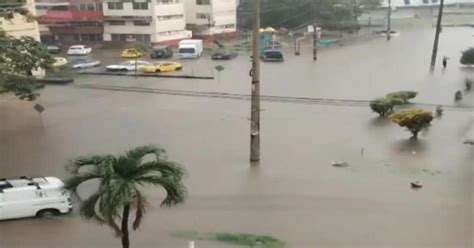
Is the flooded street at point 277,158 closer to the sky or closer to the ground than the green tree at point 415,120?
closer to the ground

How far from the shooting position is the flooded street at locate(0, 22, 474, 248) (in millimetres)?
6844

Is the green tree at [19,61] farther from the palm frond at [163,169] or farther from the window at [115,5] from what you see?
the window at [115,5]

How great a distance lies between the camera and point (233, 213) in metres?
7.37

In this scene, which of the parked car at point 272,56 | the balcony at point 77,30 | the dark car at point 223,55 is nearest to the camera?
the parked car at point 272,56

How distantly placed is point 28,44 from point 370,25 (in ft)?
100

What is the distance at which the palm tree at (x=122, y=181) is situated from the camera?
4.82 meters

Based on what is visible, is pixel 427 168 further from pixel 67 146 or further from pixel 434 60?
pixel 434 60

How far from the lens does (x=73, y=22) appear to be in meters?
29.9

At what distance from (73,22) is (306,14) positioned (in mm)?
12989

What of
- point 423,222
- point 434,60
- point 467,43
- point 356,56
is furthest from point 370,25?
point 423,222

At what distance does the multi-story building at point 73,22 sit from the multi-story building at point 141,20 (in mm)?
551

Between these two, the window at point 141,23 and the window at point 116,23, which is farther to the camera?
the window at point 116,23

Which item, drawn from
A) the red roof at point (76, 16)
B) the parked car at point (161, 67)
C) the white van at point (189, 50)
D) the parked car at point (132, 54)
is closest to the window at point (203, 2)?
the red roof at point (76, 16)

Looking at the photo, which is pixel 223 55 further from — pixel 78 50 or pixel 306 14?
pixel 306 14
